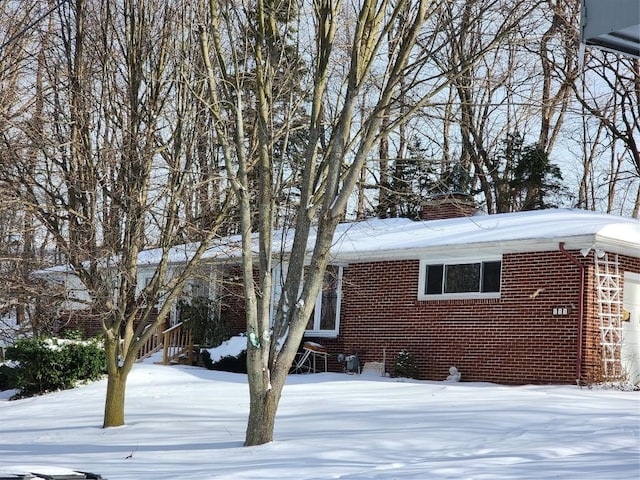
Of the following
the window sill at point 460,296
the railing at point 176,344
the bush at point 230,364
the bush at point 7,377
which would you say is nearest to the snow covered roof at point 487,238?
the window sill at point 460,296

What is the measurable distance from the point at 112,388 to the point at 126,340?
0.81 m

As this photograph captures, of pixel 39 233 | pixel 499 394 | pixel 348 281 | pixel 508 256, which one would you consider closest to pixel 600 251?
pixel 508 256

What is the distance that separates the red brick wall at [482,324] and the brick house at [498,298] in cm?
2

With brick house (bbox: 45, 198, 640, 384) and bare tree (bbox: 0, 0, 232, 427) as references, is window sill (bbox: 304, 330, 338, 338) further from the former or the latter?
bare tree (bbox: 0, 0, 232, 427)

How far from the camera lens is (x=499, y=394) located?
49.8ft

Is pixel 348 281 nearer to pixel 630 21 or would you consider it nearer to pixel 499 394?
pixel 499 394

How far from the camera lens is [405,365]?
66.2ft

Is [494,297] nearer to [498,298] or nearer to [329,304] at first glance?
[498,298]

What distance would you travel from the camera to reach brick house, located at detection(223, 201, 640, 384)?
17750 millimetres

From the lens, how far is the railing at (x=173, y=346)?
24359 mm

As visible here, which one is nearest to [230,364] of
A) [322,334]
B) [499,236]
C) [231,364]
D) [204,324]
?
[231,364]

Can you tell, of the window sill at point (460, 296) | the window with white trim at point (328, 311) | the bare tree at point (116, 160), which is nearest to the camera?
the bare tree at point (116, 160)

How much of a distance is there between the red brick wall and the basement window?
18 centimetres

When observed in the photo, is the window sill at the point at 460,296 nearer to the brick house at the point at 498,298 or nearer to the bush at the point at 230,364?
the brick house at the point at 498,298
